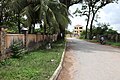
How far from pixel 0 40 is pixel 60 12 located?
13548 millimetres

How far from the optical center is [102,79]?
9.38m

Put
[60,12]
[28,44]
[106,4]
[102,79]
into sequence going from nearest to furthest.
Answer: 1. [102,79]
2. [28,44]
3. [60,12]
4. [106,4]

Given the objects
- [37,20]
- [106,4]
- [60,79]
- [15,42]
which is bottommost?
[60,79]

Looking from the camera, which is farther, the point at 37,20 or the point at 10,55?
the point at 37,20

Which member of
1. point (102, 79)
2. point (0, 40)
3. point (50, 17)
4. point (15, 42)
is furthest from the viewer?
point (50, 17)

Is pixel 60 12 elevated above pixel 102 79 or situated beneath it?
elevated above

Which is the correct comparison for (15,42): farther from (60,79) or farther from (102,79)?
(102,79)

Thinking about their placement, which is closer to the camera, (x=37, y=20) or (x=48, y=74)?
→ (x=48, y=74)

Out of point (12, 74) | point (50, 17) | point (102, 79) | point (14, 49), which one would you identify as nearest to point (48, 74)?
point (12, 74)

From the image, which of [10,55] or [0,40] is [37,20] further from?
[0,40]

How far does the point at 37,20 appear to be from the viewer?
2347 centimetres

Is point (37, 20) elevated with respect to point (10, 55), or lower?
elevated

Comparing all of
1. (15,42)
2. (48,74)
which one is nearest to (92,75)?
(48,74)

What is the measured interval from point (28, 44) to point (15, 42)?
423 centimetres
